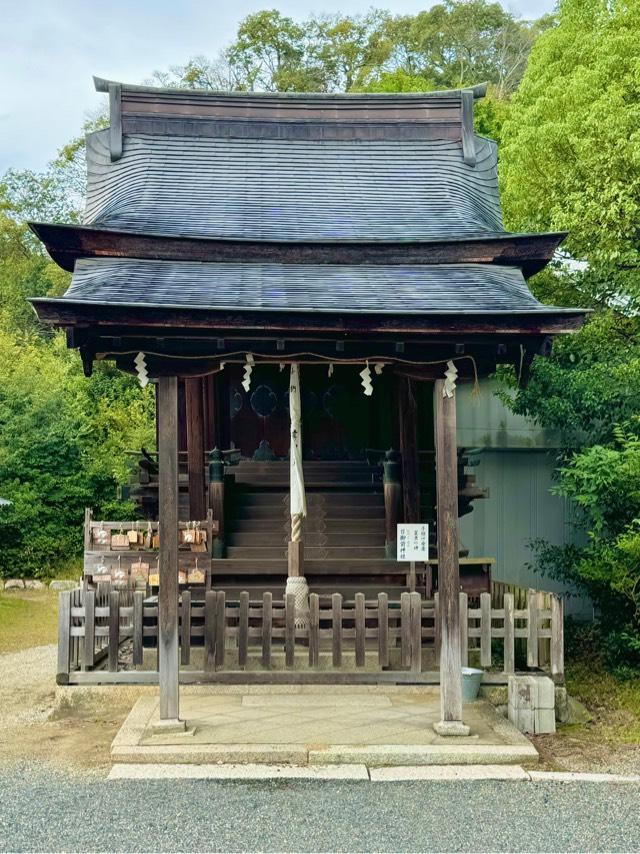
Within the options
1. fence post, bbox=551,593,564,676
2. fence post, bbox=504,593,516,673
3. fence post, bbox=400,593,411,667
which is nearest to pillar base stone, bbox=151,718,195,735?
fence post, bbox=400,593,411,667

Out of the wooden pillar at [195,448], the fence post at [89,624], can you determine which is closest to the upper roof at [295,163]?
the wooden pillar at [195,448]

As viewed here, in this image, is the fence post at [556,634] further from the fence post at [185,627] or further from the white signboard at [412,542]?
the fence post at [185,627]

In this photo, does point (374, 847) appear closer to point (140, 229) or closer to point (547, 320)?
point (547, 320)

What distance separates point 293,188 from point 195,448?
132 inches

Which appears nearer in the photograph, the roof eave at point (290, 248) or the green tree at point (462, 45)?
the roof eave at point (290, 248)

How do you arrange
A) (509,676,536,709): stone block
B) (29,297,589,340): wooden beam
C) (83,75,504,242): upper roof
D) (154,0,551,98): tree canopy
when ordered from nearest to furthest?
(29,297,589,340): wooden beam < (509,676,536,709): stone block < (83,75,504,242): upper roof < (154,0,551,98): tree canopy

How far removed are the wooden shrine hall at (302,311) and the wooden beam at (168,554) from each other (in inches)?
0.6

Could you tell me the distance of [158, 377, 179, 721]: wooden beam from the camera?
7.17 metres

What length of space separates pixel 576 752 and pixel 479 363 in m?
3.37

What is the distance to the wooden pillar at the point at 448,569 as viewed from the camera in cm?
718

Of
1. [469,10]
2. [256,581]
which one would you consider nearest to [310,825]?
[256,581]

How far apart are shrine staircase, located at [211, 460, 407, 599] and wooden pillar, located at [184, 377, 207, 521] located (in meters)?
0.53

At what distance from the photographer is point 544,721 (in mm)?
7727

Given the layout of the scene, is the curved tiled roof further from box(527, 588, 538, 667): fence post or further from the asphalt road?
the asphalt road
